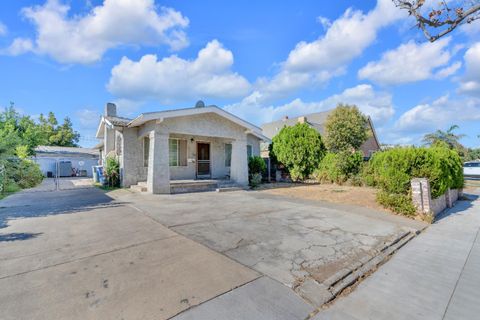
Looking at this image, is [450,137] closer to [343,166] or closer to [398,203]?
[343,166]

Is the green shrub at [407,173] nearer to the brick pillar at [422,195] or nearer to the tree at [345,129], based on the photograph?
the brick pillar at [422,195]

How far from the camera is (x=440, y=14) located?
11.1ft

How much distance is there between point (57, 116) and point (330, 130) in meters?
40.2

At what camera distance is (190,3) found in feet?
30.3

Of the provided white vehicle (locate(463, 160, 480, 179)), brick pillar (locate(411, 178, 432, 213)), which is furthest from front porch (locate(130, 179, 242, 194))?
white vehicle (locate(463, 160, 480, 179))

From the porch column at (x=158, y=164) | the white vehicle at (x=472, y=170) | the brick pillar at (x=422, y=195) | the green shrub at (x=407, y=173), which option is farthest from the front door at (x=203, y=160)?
the white vehicle at (x=472, y=170)

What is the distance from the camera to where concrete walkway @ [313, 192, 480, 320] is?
101 inches

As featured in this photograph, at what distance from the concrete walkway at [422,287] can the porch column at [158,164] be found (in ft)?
30.3

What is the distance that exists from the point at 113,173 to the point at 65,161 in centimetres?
1611

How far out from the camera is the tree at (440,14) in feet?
10.6

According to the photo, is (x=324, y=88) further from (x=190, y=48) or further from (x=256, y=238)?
(x=256, y=238)

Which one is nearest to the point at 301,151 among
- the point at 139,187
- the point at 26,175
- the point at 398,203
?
the point at 398,203

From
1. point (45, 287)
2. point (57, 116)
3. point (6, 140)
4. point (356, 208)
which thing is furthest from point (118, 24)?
point (57, 116)

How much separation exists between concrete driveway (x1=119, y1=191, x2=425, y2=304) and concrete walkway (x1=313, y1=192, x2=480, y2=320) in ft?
1.20
